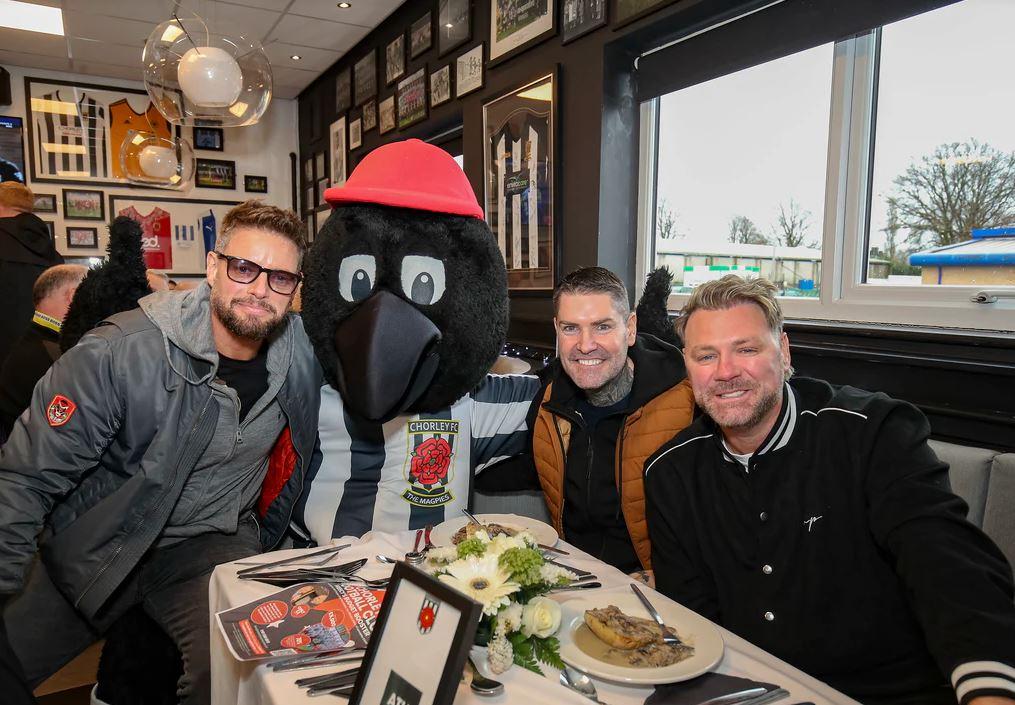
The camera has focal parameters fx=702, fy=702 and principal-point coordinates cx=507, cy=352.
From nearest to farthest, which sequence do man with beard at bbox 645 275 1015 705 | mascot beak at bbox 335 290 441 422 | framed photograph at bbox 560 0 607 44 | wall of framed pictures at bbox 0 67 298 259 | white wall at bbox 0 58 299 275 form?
man with beard at bbox 645 275 1015 705 < mascot beak at bbox 335 290 441 422 < framed photograph at bbox 560 0 607 44 < wall of framed pictures at bbox 0 67 298 259 < white wall at bbox 0 58 299 275

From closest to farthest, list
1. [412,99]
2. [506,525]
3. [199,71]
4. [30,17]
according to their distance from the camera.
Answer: [506,525], [199,71], [412,99], [30,17]

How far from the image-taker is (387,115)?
4.59 metres

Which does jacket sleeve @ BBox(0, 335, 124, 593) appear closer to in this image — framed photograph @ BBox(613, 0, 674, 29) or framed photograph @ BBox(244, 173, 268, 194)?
framed photograph @ BBox(613, 0, 674, 29)

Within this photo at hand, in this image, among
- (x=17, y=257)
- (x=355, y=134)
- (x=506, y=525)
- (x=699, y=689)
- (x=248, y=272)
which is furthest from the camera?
(x=355, y=134)

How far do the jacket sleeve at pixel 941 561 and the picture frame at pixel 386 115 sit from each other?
393 centimetres

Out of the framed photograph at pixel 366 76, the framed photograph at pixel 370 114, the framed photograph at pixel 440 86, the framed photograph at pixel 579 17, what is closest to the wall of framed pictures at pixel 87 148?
the framed photograph at pixel 366 76

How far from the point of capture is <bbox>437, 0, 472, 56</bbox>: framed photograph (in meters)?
3.58

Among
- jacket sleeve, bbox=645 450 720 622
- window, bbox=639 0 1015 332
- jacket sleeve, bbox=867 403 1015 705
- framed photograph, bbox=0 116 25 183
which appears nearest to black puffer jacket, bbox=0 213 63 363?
framed photograph, bbox=0 116 25 183

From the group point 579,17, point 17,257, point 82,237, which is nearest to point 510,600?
point 579,17

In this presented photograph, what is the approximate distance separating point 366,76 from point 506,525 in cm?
415

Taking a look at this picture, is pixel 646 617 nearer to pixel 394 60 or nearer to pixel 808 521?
pixel 808 521

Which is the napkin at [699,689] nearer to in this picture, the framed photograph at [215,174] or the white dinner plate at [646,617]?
the white dinner plate at [646,617]

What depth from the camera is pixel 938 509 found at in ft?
3.50

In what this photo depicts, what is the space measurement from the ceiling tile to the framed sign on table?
52.8 inches
